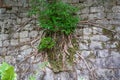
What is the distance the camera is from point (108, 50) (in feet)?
11.6

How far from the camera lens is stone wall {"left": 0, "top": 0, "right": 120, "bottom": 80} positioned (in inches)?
137

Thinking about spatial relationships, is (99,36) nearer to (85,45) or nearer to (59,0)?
(85,45)

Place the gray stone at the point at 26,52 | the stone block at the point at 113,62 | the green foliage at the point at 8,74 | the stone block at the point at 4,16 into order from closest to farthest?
the green foliage at the point at 8,74, the stone block at the point at 113,62, the gray stone at the point at 26,52, the stone block at the point at 4,16

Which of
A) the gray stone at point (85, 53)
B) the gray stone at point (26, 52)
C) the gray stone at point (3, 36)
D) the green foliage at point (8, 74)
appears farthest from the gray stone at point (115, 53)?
the green foliage at point (8, 74)

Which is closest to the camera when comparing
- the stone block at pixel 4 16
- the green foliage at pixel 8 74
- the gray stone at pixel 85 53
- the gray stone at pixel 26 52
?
the green foliage at pixel 8 74

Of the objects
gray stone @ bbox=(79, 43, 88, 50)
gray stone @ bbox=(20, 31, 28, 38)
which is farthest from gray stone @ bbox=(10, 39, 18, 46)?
gray stone @ bbox=(79, 43, 88, 50)

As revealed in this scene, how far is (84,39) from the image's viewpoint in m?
3.63

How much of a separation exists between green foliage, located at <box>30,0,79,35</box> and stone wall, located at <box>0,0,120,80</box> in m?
0.13

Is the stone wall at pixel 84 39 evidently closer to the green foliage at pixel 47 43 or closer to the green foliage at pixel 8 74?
the green foliage at pixel 47 43

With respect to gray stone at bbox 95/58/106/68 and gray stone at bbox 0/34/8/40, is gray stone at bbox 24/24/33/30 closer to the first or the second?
gray stone at bbox 0/34/8/40

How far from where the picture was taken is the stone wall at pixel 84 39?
11.5ft

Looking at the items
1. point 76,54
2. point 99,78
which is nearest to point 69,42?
point 76,54

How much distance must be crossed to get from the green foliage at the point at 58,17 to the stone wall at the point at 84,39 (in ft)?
0.44

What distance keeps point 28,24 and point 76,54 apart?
83 cm
